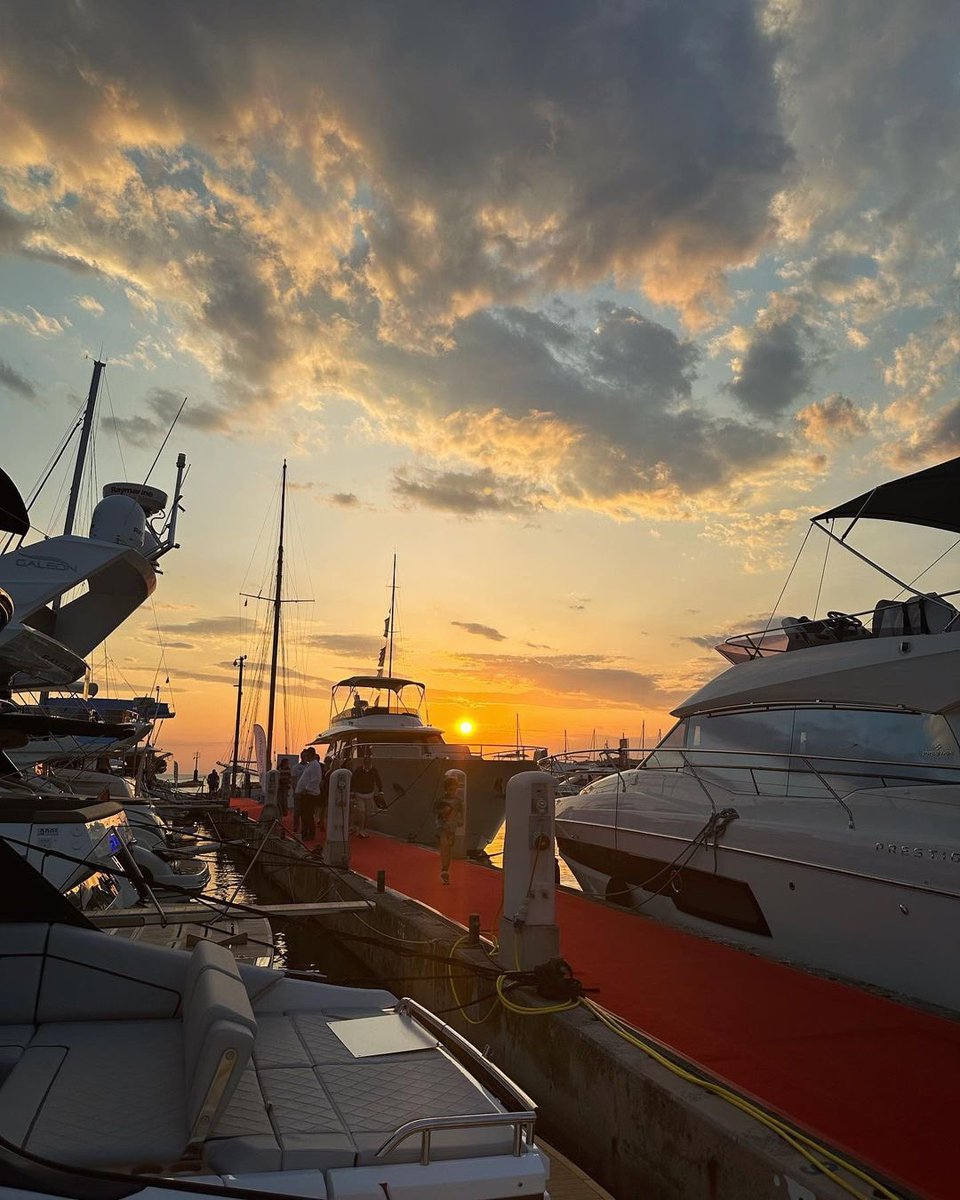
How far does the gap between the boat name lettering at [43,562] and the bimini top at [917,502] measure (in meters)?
13.2

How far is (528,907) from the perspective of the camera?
20.6ft

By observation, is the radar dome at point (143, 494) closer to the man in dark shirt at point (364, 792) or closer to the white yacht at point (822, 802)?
the man in dark shirt at point (364, 792)

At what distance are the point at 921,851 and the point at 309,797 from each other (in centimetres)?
1475

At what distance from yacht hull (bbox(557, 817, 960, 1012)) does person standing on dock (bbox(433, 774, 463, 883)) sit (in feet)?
9.29

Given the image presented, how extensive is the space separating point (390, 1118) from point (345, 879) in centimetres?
984

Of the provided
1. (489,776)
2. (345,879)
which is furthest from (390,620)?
(345,879)

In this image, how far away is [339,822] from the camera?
13.7m

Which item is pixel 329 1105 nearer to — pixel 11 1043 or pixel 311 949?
pixel 11 1043

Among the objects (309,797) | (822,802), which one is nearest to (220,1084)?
(822,802)

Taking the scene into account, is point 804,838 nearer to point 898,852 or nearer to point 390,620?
point 898,852

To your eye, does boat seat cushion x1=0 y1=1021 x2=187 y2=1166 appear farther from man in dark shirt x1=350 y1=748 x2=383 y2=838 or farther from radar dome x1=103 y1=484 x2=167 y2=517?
radar dome x1=103 y1=484 x2=167 y2=517

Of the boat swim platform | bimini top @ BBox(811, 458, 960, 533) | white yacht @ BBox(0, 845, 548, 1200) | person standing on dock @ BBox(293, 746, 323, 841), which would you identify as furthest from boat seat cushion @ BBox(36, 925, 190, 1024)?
person standing on dock @ BBox(293, 746, 323, 841)

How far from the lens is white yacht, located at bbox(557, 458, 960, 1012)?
6.20m

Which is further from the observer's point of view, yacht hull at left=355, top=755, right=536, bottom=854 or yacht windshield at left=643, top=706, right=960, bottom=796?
yacht hull at left=355, top=755, right=536, bottom=854
